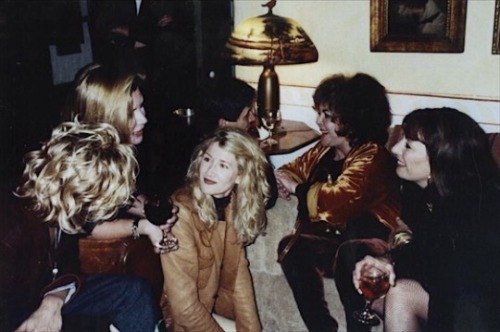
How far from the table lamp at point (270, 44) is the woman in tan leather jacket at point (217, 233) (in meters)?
0.68

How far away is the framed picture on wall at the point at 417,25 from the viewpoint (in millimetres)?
2121

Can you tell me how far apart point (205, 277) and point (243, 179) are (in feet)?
1.07

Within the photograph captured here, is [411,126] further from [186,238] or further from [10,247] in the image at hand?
[10,247]

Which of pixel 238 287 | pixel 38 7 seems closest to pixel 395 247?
pixel 238 287

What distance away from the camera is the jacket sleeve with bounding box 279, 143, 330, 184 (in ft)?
6.72

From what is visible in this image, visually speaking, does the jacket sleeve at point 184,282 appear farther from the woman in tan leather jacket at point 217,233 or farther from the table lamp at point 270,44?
the table lamp at point 270,44

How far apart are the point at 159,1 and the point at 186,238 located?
140 centimetres

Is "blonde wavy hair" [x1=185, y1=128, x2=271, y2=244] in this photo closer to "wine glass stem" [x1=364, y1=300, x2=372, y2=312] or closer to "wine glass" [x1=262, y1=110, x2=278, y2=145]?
"wine glass stem" [x1=364, y1=300, x2=372, y2=312]

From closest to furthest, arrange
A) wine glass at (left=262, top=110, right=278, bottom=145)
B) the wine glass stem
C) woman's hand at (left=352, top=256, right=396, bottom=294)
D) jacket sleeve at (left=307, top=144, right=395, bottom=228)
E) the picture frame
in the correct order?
1. woman's hand at (left=352, top=256, right=396, bottom=294)
2. the wine glass stem
3. jacket sleeve at (left=307, top=144, right=395, bottom=228)
4. the picture frame
5. wine glass at (left=262, top=110, right=278, bottom=145)

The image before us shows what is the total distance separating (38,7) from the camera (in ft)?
7.96

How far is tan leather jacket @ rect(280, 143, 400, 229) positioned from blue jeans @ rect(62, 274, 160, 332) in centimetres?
67

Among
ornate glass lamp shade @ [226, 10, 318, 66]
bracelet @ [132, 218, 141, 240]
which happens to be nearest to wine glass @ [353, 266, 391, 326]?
bracelet @ [132, 218, 141, 240]

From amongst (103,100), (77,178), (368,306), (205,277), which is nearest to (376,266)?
(368,306)

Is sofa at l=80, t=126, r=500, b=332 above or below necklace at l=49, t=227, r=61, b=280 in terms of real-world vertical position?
below
